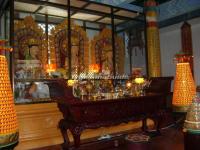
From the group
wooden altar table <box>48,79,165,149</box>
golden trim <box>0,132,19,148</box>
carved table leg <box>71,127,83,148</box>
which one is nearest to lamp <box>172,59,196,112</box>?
wooden altar table <box>48,79,165,149</box>

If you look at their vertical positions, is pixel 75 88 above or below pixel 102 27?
below

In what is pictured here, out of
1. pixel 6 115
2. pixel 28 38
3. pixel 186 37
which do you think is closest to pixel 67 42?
pixel 28 38

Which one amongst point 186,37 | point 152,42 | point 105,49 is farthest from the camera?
point 186,37

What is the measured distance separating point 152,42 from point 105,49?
1127mm

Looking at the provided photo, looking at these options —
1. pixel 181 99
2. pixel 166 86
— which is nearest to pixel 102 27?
pixel 166 86

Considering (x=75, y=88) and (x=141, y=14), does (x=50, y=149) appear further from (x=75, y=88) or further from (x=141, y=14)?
(x=141, y=14)

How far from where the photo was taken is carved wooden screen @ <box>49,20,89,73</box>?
3.85 metres

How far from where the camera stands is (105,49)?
440 centimetres

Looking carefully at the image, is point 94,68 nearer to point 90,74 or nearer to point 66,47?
point 90,74

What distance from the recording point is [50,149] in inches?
124

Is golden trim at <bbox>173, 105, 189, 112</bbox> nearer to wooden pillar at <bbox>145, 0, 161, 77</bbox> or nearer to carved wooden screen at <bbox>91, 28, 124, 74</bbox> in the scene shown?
carved wooden screen at <bbox>91, 28, 124, 74</bbox>

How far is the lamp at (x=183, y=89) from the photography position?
206cm

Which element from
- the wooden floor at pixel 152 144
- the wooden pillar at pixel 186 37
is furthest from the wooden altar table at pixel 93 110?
the wooden pillar at pixel 186 37

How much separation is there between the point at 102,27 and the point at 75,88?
181cm
